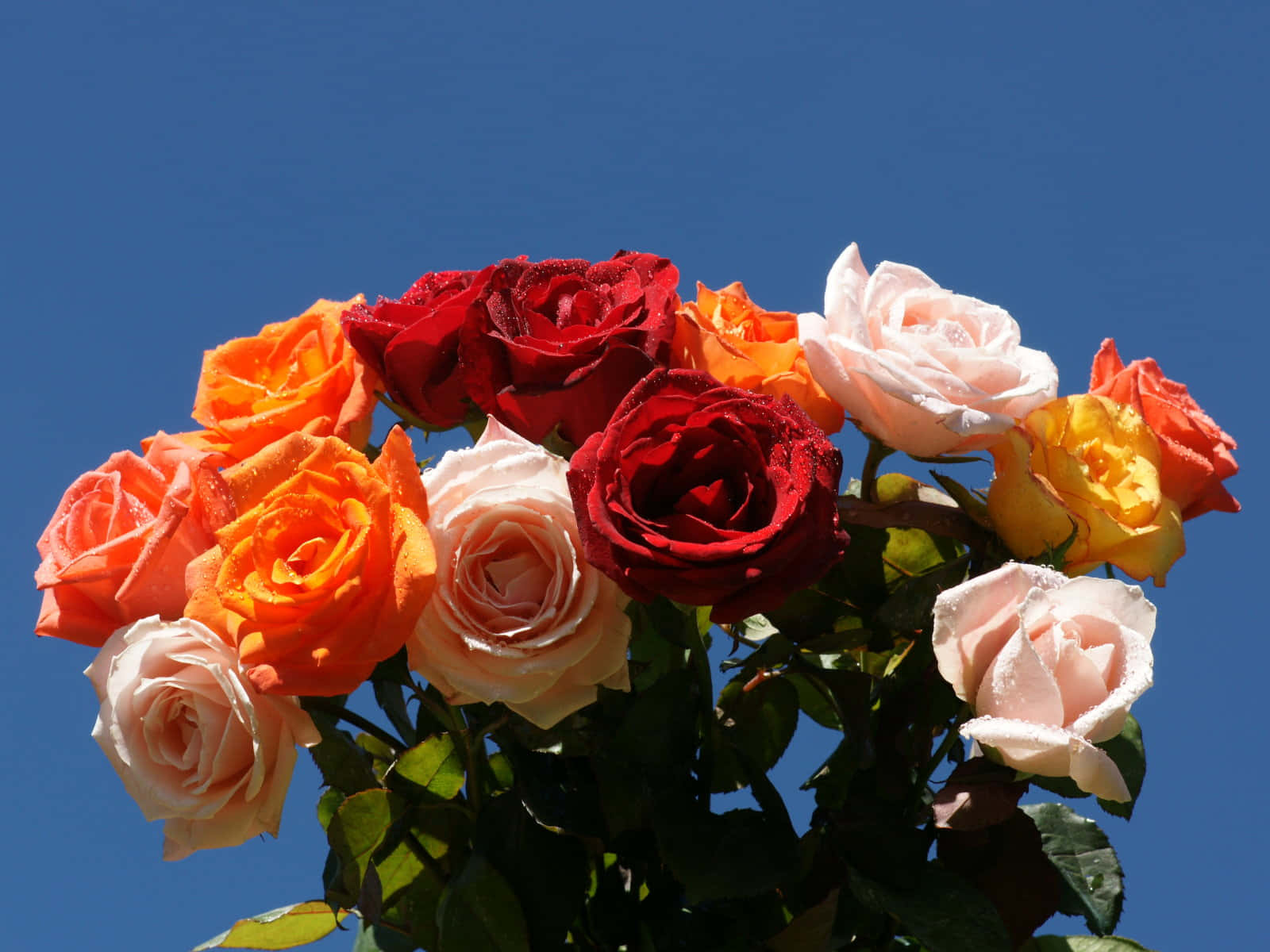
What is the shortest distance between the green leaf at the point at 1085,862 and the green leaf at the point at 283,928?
0.37 m

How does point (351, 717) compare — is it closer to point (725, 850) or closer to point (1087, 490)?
point (725, 850)

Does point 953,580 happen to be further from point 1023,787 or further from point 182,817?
point 182,817

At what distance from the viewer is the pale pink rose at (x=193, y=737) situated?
601 millimetres

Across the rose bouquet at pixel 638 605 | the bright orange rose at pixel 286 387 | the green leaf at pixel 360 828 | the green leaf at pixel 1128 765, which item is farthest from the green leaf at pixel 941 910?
the bright orange rose at pixel 286 387

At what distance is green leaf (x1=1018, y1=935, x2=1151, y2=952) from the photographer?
2.28 ft

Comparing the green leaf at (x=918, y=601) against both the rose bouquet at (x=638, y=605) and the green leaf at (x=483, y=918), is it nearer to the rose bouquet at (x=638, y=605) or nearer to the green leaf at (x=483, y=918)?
the rose bouquet at (x=638, y=605)

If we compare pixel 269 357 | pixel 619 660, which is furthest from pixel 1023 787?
pixel 269 357

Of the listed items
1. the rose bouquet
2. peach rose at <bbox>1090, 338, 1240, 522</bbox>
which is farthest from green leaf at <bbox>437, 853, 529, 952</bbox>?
peach rose at <bbox>1090, 338, 1240, 522</bbox>

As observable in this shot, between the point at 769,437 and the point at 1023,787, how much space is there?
7.8 inches

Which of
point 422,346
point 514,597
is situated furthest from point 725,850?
point 422,346

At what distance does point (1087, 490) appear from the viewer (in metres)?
0.67

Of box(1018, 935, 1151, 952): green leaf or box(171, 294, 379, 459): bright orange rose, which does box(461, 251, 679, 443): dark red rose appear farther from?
box(1018, 935, 1151, 952): green leaf

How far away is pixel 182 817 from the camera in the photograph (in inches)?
24.3

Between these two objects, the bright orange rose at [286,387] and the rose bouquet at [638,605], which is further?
the bright orange rose at [286,387]
